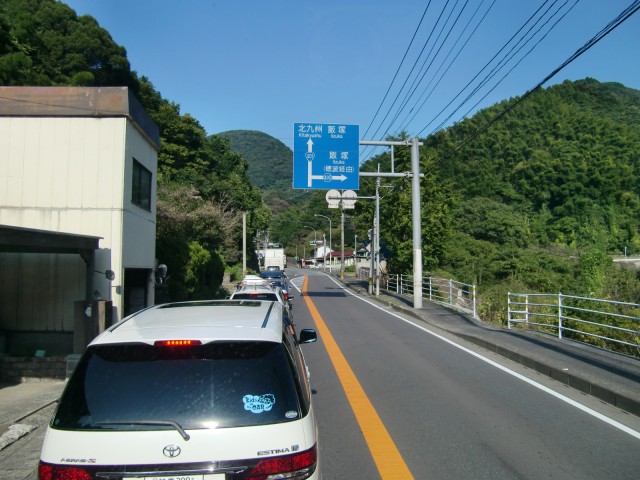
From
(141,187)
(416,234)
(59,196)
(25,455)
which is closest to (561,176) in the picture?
(416,234)

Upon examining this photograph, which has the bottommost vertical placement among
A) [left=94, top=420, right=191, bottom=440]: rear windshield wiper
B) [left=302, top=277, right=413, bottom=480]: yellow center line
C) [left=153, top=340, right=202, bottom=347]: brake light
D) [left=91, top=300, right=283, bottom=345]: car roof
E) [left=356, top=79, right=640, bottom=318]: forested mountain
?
[left=302, top=277, right=413, bottom=480]: yellow center line

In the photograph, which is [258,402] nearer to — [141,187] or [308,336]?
[308,336]

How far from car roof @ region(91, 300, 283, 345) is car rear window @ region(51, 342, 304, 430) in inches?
2.6

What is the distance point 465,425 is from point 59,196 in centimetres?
920

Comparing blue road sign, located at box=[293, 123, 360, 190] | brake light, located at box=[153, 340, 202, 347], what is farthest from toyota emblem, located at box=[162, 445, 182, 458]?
blue road sign, located at box=[293, 123, 360, 190]

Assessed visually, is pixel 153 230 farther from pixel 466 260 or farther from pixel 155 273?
pixel 466 260

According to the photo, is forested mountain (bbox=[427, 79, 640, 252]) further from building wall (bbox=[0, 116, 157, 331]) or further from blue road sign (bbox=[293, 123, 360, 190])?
building wall (bbox=[0, 116, 157, 331])

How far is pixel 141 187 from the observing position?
13.5 m

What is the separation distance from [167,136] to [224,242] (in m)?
10.9

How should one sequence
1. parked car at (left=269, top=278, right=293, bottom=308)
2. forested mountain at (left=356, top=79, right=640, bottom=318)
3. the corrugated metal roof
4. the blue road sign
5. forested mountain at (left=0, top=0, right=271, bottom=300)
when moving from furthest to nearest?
forested mountain at (left=356, top=79, right=640, bottom=318)
forested mountain at (left=0, top=0, right=271, bottom=300)
the blue road sign
parked car at (left=269, top=278, right=293, bottom=308)
the corrugated metal roof

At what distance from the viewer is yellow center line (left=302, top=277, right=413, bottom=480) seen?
5113 millimetres

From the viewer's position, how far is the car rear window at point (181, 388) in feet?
9.77

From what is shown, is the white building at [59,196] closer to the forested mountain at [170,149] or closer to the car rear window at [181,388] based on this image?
the forested mountain at [170,149]

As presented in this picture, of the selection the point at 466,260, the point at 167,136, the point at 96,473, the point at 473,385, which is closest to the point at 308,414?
the point at 96,473
